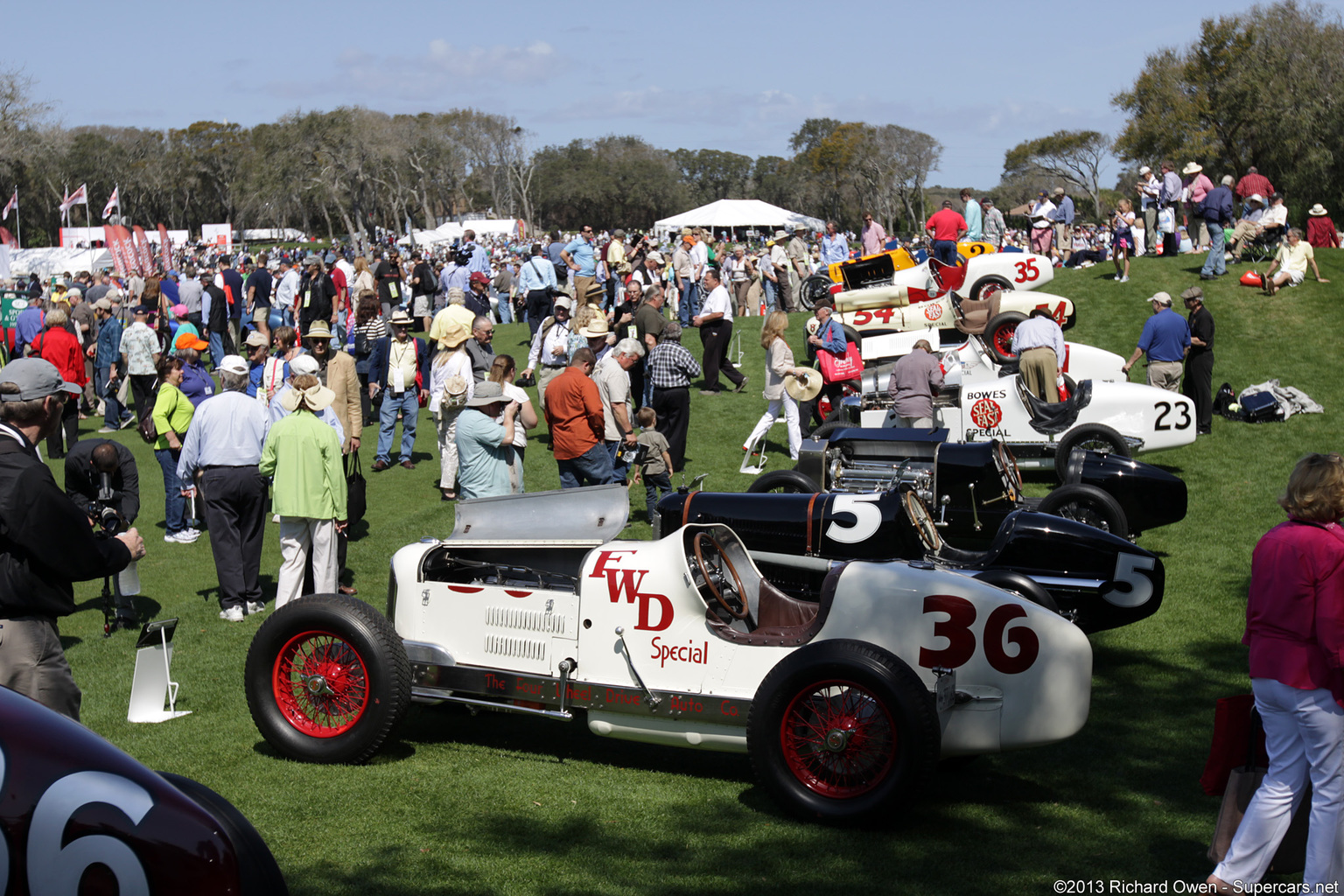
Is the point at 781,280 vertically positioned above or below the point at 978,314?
above

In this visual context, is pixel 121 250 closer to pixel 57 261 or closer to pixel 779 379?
pixel 57 261

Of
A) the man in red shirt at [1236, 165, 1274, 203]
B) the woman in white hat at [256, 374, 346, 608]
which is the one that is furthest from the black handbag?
the man in red shirt at [1236, 165, 1274, 203]

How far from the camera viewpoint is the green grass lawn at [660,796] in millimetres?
4711

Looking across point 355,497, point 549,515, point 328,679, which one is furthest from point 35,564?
point 355,497

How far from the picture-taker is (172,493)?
11.5m

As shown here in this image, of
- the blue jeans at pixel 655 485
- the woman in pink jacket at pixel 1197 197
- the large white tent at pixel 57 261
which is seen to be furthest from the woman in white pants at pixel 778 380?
the large white tent at pixel 57 261

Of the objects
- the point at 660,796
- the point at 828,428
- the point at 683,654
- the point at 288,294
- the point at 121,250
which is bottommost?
the point at 660,796

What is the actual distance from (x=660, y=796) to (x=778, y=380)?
27.3ft

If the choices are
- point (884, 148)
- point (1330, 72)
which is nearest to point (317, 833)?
point (1330, 72)

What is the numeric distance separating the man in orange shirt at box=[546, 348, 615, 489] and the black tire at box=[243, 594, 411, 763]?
4.39 metres

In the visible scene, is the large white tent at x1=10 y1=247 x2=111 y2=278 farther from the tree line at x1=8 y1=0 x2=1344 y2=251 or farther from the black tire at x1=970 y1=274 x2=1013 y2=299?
the black tire at x1=970 y1=274 x2=1013 y2=299

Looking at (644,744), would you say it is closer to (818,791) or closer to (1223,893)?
(818,791)

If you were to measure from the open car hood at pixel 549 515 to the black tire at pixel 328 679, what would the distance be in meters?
0.84

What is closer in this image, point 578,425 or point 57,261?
point 578,425
